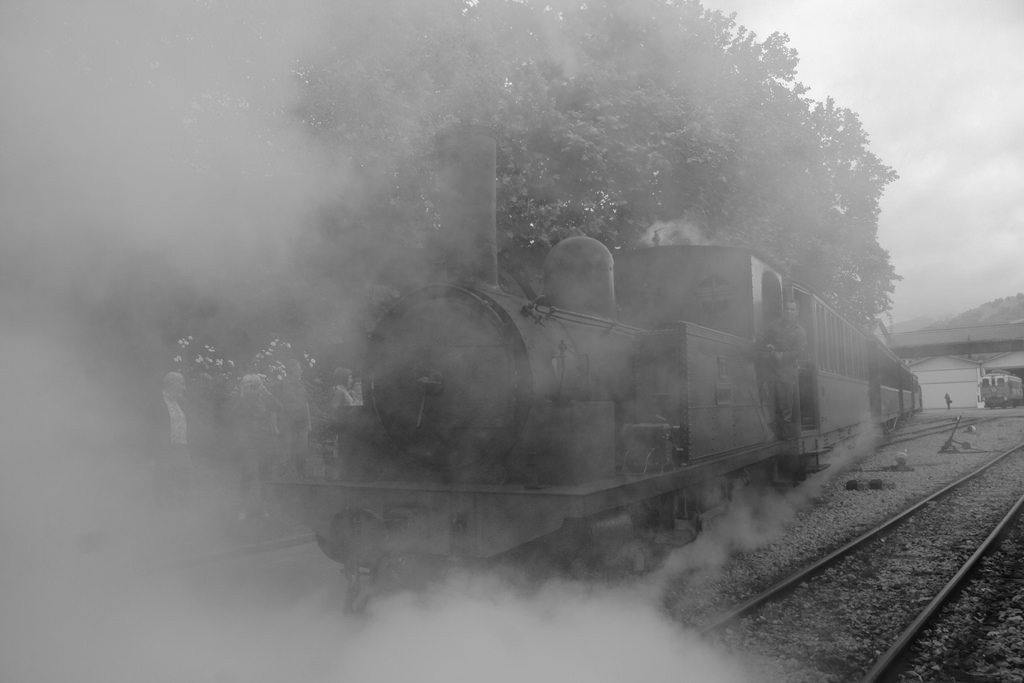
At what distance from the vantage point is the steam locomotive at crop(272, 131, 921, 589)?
407 cm

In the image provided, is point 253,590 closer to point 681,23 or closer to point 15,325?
point 15,325

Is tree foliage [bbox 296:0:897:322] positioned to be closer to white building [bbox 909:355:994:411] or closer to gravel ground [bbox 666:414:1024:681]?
gravel ground [bbox 666:414:1024:681]

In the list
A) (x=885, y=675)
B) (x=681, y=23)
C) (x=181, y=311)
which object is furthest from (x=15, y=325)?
(x=681, y=23)

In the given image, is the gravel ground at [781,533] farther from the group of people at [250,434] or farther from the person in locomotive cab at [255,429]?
the person in locomotive cab at [255,429]

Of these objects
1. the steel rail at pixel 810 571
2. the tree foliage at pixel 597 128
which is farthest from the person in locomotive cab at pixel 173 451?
the steel rail at pixel 810 571

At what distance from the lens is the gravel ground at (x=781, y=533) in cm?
489

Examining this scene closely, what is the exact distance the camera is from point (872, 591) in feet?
16.7

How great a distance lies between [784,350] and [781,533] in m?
1.63

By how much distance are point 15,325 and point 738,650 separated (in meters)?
3.68

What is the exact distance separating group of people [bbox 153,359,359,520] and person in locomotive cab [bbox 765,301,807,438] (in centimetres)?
378

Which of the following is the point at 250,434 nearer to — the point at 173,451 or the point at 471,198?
the point at 173,451

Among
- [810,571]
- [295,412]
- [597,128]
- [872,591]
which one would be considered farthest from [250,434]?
[597,128]

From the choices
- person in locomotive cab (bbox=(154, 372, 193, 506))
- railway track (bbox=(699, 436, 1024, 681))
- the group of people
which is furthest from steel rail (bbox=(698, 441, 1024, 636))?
person in locomotive cab (bbox=(154, 372, 193, 506))

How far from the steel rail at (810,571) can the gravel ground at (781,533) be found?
0.14 meters
